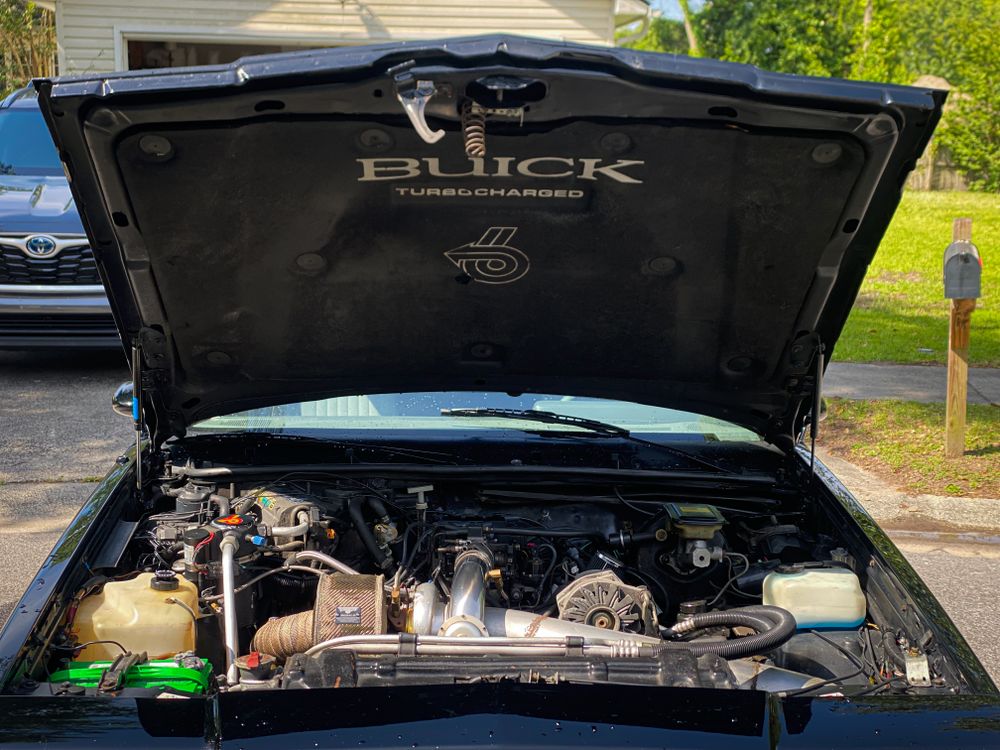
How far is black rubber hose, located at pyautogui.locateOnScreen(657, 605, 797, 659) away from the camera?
2756 mm

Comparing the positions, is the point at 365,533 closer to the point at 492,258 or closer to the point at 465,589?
the point at 465,589

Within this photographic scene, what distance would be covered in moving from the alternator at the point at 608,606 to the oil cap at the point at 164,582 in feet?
3.66

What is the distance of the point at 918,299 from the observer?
13617mm

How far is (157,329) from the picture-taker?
3314 millimetres

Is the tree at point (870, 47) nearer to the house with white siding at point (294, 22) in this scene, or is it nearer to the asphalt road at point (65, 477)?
the house with white siding at point (294, 22)

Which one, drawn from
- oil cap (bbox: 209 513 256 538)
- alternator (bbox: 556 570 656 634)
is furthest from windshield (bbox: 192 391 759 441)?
alternator (bbox: 556 570 656 634)

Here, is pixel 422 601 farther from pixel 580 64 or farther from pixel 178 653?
pixel 580 64

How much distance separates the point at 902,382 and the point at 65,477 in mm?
7297

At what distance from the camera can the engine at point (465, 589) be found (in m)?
2.58

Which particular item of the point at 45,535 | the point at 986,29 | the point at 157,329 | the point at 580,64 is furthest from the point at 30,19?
the point at 986,29

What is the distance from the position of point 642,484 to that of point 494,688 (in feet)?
5.24

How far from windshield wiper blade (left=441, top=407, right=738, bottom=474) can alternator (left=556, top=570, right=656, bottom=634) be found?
794 millimetres

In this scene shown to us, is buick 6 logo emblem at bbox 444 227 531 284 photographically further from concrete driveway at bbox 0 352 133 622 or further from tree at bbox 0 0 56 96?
tree at bbox 0 0 56 96

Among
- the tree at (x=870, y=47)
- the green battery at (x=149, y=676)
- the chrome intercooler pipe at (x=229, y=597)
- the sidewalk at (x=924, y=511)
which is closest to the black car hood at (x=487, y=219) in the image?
the chrome intercooler pipe at (x=229, y=597)
